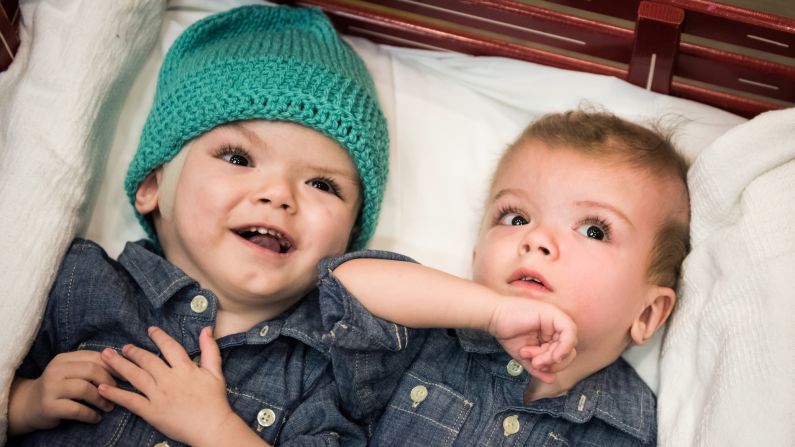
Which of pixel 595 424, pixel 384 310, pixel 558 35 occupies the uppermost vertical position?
pixel 558 35

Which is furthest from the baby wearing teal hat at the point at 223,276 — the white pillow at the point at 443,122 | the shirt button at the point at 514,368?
the shirt button at the point at 514,368

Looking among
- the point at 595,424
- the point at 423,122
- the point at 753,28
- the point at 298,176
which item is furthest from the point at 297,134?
the point at 753,28

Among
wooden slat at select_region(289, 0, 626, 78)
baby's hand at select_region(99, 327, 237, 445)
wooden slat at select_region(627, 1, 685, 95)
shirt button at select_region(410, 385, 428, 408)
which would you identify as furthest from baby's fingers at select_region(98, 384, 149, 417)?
wooden slat at select_region(627, 1, 685, 95)

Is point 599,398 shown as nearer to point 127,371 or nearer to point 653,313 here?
point 653,313

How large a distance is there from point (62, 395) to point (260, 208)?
1.20 ft

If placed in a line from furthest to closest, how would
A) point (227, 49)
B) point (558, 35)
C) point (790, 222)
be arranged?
point (558, 35) → point (227, 49) → point (790, 222)

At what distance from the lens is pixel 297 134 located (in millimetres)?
1321

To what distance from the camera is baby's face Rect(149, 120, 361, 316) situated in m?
1.29

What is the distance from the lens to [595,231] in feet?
4.25

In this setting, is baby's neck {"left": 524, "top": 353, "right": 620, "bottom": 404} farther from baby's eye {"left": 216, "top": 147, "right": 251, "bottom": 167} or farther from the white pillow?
baby's eye {"left": 216, "top": 147, "right": 251, "bottom": 167}

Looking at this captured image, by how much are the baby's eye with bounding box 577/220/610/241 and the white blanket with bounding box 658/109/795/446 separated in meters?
0.17

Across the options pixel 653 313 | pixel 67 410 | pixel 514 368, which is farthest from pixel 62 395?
pixel 653 313

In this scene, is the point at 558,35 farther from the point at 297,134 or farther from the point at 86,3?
the point at 86,3

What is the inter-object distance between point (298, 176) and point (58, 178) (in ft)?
1.17
